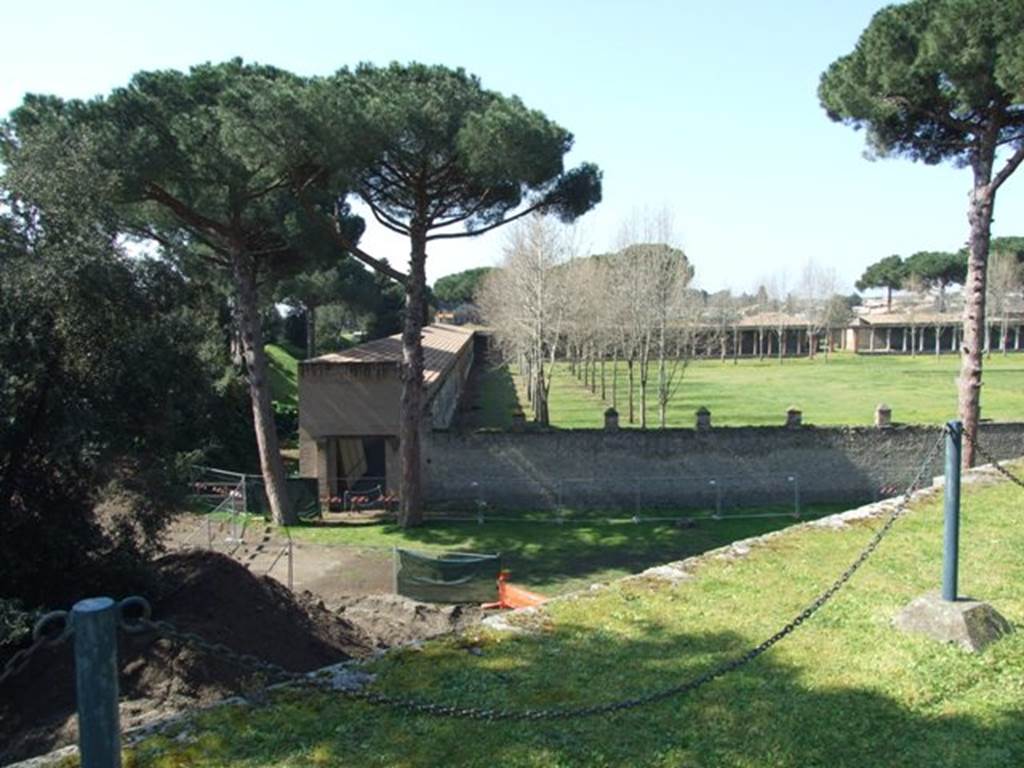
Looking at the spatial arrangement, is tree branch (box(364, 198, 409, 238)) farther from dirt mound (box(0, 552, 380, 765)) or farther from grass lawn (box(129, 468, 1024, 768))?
grass lawn (box(129, 468, 1024, 768))

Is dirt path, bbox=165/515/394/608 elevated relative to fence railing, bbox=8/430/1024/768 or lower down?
lower down

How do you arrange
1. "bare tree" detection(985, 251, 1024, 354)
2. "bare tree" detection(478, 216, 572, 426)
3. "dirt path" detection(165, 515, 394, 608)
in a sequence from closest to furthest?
1. "dirt path" detection(165, 515, 394, 608)
2. "bare tree" detection(478, 216, 572, 426)
3. "bare tree" detection(985, 251, 1024, 354)

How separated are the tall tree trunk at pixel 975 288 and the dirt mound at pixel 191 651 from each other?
13.0 metres

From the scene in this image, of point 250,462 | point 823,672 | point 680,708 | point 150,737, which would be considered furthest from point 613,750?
point 250,462

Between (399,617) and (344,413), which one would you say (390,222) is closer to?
(344,413)

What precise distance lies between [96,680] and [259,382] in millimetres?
17702

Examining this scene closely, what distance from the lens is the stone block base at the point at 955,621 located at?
→ 238 inches

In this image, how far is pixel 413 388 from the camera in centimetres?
2003

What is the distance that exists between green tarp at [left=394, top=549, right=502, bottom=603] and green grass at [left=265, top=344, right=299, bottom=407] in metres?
19.4

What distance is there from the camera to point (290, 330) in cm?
4916

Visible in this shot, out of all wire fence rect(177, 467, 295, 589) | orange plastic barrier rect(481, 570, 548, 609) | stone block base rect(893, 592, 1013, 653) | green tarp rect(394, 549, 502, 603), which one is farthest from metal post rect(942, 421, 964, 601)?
wire fence rect(177, 467, 295, 589)

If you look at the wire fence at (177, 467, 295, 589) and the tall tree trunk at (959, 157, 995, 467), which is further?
the wire fence at (177, 467, 295, 589)

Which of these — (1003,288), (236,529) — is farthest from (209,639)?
(1003,288)

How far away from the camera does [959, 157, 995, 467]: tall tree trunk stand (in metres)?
16.5
